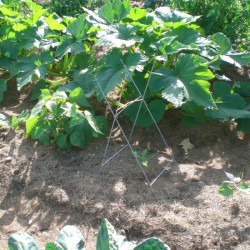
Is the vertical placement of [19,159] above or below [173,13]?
below

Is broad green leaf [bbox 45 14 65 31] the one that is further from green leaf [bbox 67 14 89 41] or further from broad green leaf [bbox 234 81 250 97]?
broad green leaf [bbox 234 81 250 97]

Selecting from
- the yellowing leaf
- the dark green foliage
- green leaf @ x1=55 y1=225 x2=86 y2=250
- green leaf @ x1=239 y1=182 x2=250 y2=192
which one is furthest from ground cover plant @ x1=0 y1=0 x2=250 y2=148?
green leaf @ x1=55 y1=225 x2=86 y2=250

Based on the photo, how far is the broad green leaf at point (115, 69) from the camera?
3457 mm

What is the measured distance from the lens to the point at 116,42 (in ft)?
11.4

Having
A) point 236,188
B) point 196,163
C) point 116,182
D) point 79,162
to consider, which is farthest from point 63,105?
point 236,188

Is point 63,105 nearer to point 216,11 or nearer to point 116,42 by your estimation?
point 116,42

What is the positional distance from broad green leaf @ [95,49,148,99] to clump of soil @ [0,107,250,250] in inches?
17.8

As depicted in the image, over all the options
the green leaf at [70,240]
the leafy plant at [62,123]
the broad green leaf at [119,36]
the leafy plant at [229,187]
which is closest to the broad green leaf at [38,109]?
the leafy plant at [62,123]

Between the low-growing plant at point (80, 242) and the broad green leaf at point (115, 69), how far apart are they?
147 cm

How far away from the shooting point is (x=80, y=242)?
2133mm

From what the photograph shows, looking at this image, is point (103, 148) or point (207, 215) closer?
point (207, 215)

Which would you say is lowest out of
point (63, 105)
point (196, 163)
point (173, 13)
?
point (196, 163)

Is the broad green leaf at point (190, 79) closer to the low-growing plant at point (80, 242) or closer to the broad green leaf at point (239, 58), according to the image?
the broad green leaf at point (239, 58)

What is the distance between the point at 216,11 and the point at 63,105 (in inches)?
63.7
